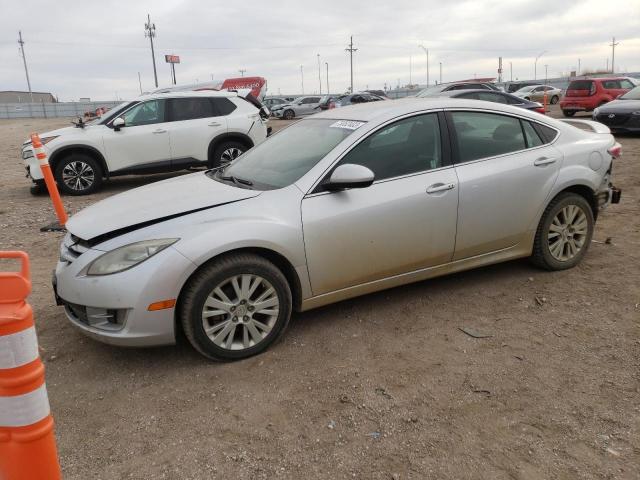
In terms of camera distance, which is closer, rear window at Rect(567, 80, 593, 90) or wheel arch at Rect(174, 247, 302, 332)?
wheel arch at Rect(174, 247, 302, 332)

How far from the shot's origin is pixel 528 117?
14.7 feet

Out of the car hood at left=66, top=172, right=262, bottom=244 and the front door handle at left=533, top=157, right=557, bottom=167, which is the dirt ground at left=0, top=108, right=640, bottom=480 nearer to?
the car hood at left=66, top=172, right=262, bottom=244

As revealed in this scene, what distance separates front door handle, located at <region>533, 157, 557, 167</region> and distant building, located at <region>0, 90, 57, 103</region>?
88039 millimetres

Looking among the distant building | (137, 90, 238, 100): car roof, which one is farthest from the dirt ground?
the distant building

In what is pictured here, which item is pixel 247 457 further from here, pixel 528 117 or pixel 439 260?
pixel 528 117

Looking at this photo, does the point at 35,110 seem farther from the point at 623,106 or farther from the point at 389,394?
the point at 389,394

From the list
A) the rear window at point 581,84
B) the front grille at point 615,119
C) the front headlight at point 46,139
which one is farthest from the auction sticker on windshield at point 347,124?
the rear window at point 581,84

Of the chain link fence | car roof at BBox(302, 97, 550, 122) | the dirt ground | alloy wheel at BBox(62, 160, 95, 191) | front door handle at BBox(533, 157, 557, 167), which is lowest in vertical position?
the dirt ground

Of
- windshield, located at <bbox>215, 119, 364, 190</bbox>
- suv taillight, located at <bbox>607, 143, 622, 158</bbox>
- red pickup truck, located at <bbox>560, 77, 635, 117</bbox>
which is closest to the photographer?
windshield, located at <bbox>215, 119, 364, 190</bbox>

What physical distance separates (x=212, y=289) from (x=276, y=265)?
488mm

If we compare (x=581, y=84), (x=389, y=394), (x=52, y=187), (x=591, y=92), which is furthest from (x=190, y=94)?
(x=581, y=84)

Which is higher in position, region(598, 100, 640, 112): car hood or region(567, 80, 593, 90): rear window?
region(567, 80, 593, 90): rear window

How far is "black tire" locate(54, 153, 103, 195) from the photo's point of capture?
30.0ft

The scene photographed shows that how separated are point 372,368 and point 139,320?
4.64ft
